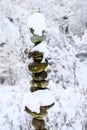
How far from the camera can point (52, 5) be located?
808 cm

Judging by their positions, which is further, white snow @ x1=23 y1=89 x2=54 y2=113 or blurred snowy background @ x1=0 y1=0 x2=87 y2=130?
blurred snowy background @ x1=0 y1=0 x2=87 y2=130

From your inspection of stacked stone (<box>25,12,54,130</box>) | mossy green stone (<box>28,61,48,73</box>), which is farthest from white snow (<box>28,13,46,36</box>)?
mossy green stone (<box>28,61,48,73</box>)

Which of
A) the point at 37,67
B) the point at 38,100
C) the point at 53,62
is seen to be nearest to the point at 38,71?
the point at 37,67

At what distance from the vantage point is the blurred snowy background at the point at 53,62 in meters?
5.20

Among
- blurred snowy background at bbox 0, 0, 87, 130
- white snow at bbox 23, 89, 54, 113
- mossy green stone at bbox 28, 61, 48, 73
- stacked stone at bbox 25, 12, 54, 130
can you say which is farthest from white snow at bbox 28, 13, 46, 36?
blurred snowy background at bbox 0, 0, 87, 130

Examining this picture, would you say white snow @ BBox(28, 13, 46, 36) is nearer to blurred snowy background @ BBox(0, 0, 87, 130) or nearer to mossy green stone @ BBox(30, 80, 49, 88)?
mossy green stone @ BBox(30, 80, 49, 88)

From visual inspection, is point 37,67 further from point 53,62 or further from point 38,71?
point 53,62

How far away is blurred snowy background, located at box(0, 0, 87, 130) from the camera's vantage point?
5.20m

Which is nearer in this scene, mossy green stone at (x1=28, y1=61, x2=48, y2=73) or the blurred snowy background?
mossy green stone at (x1=28, y1=61, x2=48, y2=73)

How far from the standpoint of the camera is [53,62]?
20.9 feet

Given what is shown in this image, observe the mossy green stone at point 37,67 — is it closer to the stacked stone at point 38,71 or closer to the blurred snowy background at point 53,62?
the stacked stone at point 38,71

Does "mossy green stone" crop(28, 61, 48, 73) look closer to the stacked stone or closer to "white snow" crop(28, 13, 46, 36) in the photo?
the stacked stone

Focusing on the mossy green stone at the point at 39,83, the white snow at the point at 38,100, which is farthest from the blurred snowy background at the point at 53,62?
the mossy green stone at the point at 39,83

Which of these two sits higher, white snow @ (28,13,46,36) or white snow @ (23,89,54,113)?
white snow @ (28,13,46,36)
